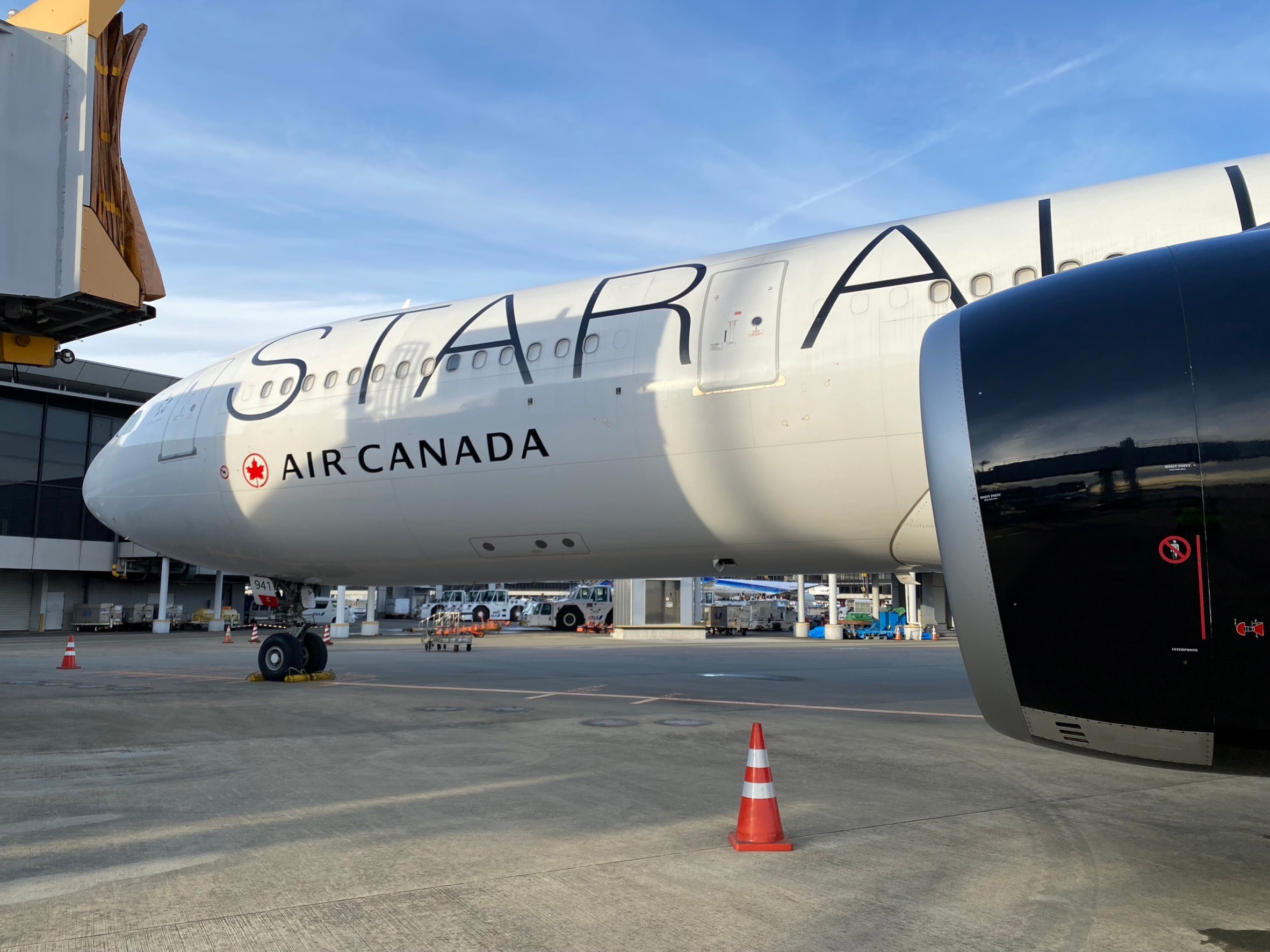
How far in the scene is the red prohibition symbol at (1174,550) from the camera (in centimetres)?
409

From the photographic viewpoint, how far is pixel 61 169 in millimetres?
10031

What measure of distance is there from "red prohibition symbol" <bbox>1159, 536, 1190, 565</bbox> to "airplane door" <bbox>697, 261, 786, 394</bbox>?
5.63m

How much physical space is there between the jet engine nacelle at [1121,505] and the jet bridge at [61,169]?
936 cm

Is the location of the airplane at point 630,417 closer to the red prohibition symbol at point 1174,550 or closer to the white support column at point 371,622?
the red prohibition symbol at point 1174,550

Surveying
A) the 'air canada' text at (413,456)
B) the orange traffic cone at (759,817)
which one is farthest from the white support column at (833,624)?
the orange traffic cone at (759,817)

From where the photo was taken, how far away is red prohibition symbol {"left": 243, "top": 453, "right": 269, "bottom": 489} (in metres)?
13.8

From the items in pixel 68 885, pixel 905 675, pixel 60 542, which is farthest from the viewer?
pixel 60 542

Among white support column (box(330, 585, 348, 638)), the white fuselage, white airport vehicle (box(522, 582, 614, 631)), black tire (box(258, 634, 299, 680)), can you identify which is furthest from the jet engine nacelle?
white airport vehicle (box(522, 582, 614, 631))

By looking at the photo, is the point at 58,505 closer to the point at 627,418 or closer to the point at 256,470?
the point at 256,470

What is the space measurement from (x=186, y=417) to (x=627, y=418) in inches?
323

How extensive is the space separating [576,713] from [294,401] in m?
6.03

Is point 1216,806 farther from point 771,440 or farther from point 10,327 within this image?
point 10,327

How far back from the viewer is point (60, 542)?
44219 mm

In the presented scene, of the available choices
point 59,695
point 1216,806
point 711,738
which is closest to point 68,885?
point 711,738
